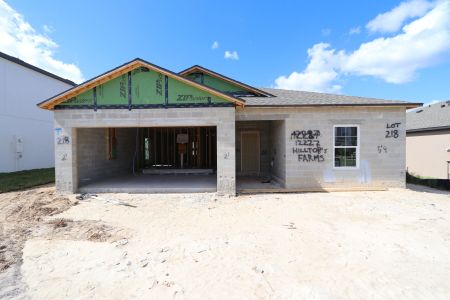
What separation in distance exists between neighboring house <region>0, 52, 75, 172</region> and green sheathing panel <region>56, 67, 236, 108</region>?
8.65m

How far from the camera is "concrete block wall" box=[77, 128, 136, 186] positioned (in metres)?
10.4

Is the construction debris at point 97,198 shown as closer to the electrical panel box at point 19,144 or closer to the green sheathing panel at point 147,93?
the green sheathing panel at point 147,93

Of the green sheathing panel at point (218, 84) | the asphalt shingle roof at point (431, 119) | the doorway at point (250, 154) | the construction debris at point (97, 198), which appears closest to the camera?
the construction debris at point (97, 198)

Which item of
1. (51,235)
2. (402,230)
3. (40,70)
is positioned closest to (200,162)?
(51,235)

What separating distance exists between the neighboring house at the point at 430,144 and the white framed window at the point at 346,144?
32.1 ft

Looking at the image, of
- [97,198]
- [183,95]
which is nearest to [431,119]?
[183,95]

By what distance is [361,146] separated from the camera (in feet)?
32.2

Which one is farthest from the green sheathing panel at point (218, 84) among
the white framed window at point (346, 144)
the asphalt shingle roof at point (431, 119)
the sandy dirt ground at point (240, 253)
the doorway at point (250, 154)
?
the asphalt shingle roof at point (431, 119)

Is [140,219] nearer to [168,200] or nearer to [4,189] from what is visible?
[168,200]

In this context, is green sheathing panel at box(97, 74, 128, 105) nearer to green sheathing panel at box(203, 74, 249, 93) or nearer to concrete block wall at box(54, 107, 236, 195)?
concrete block wall at box(54, 107, 236, 195)

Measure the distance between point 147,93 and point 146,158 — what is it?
320 inches

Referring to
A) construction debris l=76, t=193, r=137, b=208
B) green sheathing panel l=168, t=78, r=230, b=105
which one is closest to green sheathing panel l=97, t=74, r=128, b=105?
green sheathing panel l=168, t=78, r=230, b=105

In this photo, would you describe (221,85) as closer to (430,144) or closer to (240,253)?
(240,253)

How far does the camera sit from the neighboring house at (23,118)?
1470cm
